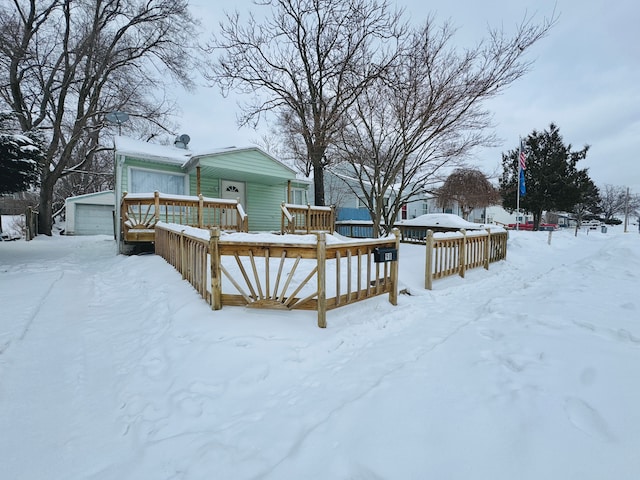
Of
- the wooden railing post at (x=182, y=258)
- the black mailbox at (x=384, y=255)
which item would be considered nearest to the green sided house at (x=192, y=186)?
the wooden railing post at (x=182, y=258)

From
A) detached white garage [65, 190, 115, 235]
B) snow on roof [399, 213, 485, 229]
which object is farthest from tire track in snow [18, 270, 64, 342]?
detached white garage [65, 190, 115, 235]

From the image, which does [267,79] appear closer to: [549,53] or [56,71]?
[549,53]

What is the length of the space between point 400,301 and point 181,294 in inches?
137

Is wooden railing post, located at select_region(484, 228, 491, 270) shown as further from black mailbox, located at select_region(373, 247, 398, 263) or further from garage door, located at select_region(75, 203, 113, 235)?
garage door, located at select_region(75, 203, 113, 235)

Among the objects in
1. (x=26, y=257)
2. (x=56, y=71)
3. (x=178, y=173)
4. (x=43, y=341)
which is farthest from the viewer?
(x=56, y=71)

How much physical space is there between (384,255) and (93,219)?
21803 mm

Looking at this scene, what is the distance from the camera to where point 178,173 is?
Answer: 10.9m

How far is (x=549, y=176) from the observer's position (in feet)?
80.4

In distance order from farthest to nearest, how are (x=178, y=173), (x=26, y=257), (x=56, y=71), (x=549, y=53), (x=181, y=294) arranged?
(x=56, y=71) < (x=178, y=173) < (x=26, y=257) < (x=549, y=53) < (x=181, y=294)

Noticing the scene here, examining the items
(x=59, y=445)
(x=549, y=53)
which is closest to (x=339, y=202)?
(x=549, y=53)

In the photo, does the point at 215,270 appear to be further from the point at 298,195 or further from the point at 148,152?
the point at 298,195

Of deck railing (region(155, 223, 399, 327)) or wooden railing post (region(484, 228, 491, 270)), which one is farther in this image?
wooden railing post (region(484, 228, 491, 270))

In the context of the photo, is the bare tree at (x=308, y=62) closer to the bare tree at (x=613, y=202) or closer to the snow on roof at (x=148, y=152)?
the snow on roof at (x=148, y=152)

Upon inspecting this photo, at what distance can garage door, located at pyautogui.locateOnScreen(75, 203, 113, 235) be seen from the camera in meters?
19.1
